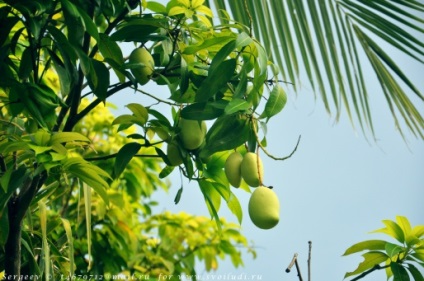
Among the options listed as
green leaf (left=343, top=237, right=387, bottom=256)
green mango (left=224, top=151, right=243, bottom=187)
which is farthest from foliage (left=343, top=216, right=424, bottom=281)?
green mango (left=224, top=151, right=243, bottom=187)

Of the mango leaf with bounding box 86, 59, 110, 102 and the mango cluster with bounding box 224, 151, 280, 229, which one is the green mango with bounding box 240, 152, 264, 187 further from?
the mango leaf with bounding box 86, 59, 110, 102

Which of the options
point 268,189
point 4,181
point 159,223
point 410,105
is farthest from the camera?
point 159,223

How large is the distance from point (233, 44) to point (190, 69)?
137mm

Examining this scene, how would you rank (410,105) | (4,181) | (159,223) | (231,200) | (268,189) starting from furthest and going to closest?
1. (159,223)
2. (410,105)
3. (231,200)
4. (4,181)
5. (268,189)

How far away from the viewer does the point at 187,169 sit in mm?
1195

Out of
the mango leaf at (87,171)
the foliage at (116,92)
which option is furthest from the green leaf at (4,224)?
the mango leaf at (87,171)

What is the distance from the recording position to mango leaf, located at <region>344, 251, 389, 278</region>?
1297 mm

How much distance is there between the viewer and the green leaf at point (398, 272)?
1238mm

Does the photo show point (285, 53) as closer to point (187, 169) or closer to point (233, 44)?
point (187, 169)

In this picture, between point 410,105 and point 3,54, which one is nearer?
point 3,54

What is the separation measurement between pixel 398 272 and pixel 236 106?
0.40 meters

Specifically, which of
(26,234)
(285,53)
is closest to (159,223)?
(285,53)

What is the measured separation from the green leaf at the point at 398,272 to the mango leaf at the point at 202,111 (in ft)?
1.20

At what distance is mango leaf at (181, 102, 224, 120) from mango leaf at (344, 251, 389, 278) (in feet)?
1.20
